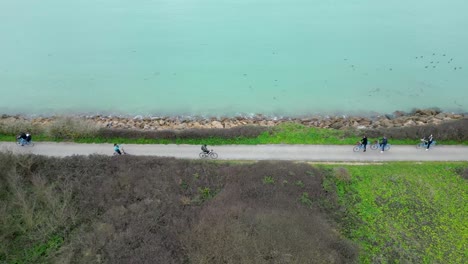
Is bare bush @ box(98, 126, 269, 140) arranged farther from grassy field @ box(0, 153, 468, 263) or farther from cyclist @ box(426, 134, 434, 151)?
cyclist @ box(426, 134, 434, 151)

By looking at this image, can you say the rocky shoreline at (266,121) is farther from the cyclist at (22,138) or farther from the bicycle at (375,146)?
the bicycle at (375,146)

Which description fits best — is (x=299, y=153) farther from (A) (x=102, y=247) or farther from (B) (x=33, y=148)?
(B) (x=33, y=148)

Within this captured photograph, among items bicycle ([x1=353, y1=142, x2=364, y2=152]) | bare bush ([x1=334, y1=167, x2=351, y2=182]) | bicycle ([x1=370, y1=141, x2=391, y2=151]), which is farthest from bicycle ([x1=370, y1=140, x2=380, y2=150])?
bare bush ([x1=334, y1=167, x2=351, y2=182])

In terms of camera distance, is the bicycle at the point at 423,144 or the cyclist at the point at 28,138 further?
the cyclist at the point at 28,138

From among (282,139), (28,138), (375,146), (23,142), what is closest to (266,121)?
(282,139)

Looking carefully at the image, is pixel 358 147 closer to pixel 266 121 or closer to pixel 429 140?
pixel 429 140

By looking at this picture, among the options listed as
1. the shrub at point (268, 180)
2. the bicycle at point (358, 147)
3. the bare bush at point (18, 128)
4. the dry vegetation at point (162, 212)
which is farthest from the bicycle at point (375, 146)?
the bare bush at point (18, 128)
